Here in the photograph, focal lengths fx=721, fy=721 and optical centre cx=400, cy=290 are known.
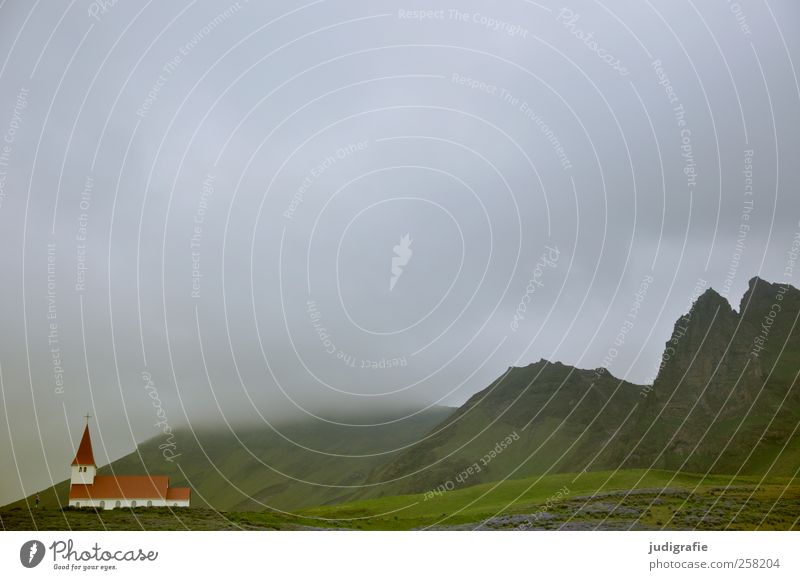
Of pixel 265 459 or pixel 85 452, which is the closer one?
pixel 85 452

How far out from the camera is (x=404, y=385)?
25.9 metres

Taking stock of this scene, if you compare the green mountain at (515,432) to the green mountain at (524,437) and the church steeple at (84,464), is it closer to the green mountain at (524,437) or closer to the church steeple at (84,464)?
the green mountain at (524,437)

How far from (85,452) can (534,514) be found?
14.6 m

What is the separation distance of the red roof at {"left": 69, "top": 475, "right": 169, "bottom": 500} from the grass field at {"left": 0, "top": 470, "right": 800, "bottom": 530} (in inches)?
23.9

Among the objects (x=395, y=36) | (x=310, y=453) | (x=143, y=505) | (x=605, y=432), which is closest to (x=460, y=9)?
(x=395, y=36)

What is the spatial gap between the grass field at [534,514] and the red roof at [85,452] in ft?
6.67

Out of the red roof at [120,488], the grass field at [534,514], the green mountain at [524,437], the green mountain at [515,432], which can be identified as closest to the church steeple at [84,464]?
the red roof at [120,488]

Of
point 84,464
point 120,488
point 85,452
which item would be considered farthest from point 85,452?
point 120,488

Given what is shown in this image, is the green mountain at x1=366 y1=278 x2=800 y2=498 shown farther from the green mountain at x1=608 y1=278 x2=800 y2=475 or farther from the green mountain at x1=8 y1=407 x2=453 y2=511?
the green mountain at x1=8 y1=407 x2=453 y2=511

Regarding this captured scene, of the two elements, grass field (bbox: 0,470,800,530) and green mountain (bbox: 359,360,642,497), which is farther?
green mountain (bbox: 359,360,642,497)

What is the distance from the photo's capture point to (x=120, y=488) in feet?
68.7

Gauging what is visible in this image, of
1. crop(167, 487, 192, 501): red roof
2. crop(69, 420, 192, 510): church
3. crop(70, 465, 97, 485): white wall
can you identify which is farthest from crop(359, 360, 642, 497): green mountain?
crop(70, 465, 97, 485): white wall

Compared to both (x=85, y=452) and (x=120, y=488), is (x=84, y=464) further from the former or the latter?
(x=120, y=488)

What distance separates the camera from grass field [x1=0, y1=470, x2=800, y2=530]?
64.7ft
